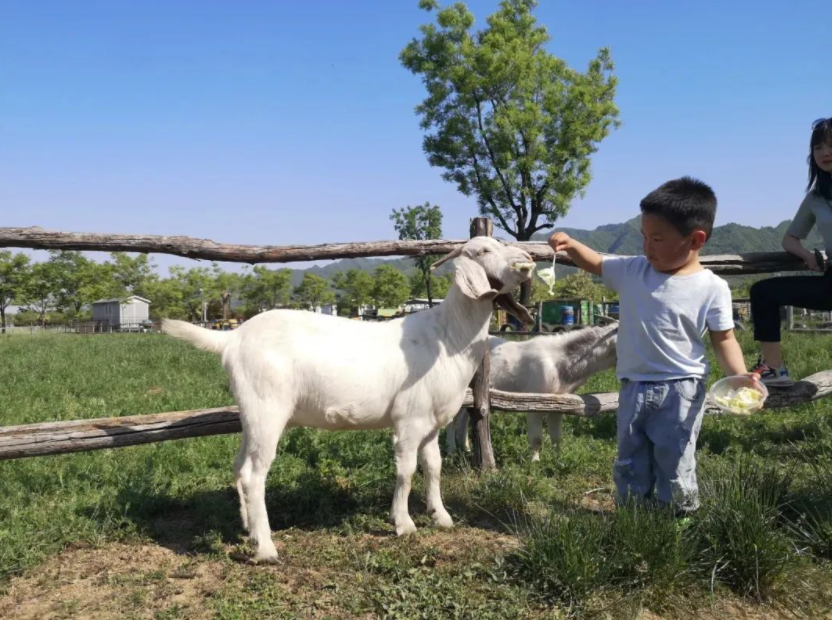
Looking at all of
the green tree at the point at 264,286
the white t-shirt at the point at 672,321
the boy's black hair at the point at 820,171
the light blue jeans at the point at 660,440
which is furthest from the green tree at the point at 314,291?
the white t-shirt at the point at 672,321

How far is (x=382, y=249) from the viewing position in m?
5.23

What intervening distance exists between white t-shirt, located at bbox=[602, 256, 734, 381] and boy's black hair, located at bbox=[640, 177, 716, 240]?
0.93ft

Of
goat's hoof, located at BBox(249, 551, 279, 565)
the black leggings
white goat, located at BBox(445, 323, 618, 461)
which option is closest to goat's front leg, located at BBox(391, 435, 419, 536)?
goat's hoof, located at BBox(249, 551, 279, 565)

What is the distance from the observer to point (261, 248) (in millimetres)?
4906

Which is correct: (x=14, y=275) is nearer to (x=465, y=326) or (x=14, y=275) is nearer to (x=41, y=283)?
(x=41, y=283)

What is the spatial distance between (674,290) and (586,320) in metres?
27.6

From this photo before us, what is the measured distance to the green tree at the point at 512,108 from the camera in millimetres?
25672

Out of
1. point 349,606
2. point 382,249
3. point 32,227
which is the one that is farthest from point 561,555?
point 32,227

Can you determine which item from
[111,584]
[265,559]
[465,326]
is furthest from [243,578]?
[465,326]

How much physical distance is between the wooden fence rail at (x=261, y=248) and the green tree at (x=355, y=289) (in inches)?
2660

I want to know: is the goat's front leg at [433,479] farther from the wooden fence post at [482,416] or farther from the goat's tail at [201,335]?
the goat's tail at [201,335]

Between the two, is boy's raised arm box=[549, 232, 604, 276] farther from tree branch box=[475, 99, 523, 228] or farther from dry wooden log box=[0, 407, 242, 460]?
tree branch box=[475, 99, 523, 228]

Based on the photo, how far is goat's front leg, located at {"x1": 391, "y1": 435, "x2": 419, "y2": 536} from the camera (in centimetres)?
438

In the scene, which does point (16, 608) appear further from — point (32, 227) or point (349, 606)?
point (32, 227)
